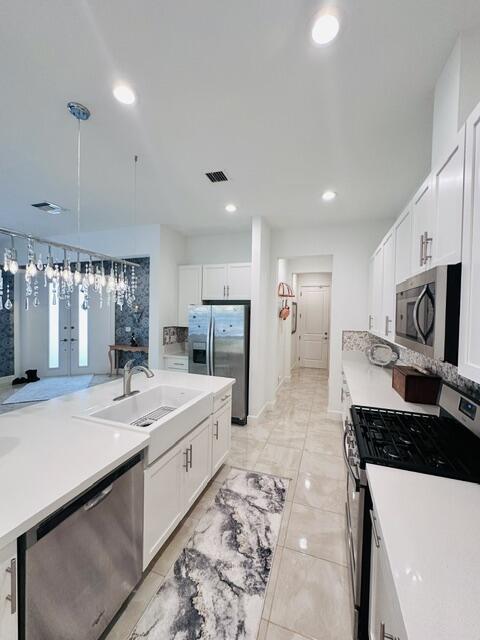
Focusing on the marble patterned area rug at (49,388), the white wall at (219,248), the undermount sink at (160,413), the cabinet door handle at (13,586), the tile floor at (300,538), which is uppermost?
the white wall at (219,248)

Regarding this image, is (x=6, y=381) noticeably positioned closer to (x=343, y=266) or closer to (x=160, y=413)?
(x=160, y=413)

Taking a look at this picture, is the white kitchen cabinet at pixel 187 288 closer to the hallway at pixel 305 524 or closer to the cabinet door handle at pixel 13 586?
the hallway at pixel 305 524

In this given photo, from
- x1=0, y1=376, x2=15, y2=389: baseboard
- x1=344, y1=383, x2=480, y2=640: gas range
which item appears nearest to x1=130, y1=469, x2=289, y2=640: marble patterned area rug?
x1=344, y1=383, x2=480, y2=640: gas range

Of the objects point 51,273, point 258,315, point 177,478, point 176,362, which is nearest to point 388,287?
point 258,315

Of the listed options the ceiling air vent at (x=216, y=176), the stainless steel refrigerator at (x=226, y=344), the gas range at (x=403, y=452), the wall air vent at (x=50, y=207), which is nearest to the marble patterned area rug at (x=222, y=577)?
the gas range at (x=403, y=452)

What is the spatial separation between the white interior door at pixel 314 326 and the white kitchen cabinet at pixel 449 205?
5.79 m

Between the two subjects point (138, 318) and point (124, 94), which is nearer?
point (124, 94)

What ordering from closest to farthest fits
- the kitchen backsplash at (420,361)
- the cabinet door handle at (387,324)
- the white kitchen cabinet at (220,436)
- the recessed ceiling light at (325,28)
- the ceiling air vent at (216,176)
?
1. the recessed ceiling light at (325,28)
2. the kitchen backsplash at (420,361)
3. the white kitchen cabinet at (220,436)
4. the cabinet door handle at (387,324)
5. the ceiling air vent at (216,176)

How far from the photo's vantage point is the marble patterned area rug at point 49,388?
4558 millimetres

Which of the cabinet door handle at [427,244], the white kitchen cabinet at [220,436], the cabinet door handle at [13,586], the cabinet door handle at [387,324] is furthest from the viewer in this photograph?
the cabinet door handle at [387,324]

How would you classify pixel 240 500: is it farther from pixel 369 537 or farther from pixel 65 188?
pixel 65 188

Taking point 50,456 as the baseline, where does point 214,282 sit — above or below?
above

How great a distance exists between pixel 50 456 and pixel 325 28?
2311 millimetres

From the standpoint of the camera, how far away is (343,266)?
386 centimetres
